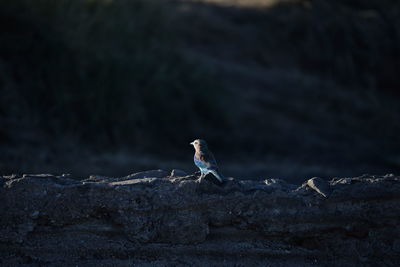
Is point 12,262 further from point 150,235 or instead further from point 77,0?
point 77,0

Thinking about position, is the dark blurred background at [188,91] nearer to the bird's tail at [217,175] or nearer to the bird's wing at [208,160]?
the bird's wing at [208,160]

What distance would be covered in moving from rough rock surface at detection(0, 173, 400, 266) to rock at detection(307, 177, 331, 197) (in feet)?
0.05

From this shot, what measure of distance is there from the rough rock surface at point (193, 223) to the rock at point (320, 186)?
15 mm

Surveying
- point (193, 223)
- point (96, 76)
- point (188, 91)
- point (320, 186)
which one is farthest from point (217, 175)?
point (188, 91)

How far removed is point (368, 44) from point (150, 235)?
15088 millimetres

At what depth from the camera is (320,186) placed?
4727 millimetres

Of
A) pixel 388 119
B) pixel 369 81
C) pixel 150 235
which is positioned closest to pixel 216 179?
pixel 150 235

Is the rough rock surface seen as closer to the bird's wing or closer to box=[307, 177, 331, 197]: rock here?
box=[307, 177, 331, 197]: rock

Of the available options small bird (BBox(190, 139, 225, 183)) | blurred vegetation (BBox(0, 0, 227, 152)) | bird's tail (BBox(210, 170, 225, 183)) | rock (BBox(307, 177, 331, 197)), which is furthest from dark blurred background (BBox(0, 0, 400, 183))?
rock (BBox(307, 177, 331, 197))

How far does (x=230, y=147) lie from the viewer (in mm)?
13539

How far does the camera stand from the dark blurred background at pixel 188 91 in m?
11.6

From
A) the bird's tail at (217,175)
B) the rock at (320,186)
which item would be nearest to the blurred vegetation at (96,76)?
the bird's tail at (217,175)

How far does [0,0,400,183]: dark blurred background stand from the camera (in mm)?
11602

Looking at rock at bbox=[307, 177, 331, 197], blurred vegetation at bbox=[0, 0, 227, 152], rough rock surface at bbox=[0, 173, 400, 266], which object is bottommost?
rough rock surface at bbox=[0, 173, 400, 266]
